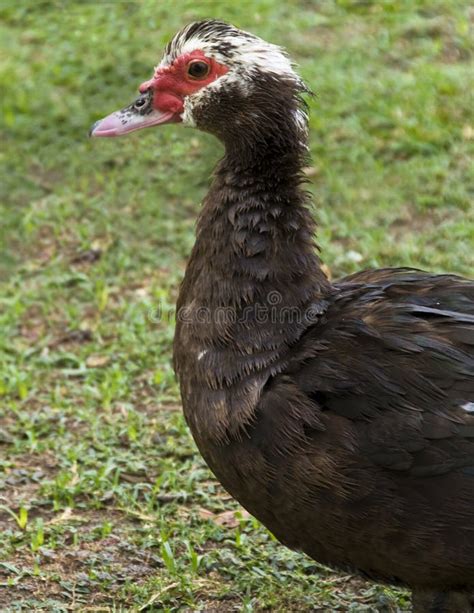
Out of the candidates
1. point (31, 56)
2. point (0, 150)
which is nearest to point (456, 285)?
point (0, 150)

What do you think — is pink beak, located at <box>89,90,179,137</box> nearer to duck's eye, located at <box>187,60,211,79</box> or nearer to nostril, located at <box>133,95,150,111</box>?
nostril, located at <box>133,95,150,111</box>

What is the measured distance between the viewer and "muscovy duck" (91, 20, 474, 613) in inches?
151

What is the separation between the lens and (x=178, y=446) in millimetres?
5531

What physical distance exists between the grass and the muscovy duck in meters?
0.73

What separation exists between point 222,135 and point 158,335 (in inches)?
83.8

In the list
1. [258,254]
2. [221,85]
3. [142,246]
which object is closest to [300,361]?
[258,254]

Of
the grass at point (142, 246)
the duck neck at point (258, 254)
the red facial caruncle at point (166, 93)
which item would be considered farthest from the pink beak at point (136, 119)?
the grass at point (142, 246)

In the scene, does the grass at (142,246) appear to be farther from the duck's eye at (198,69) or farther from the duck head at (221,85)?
the duck's eye at (198,69)

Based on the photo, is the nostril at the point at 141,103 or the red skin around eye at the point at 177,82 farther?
the nostril at the point at 141,103

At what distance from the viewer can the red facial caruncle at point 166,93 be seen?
4484 millimetres

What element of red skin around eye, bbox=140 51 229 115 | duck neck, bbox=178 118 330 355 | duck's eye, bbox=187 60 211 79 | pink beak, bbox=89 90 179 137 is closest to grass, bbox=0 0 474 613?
duck neck, bbox=178 118 330 355

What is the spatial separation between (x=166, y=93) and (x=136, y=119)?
165mm

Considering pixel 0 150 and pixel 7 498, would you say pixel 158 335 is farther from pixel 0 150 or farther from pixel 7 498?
pixel 0 150

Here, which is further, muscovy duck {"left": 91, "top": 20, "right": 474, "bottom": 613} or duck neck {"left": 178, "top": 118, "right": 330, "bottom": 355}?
duck neck {"left": 178, "top": 118, "right": 330, "bottom": 355}
